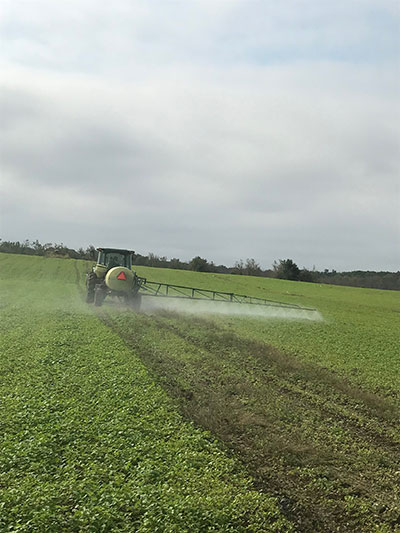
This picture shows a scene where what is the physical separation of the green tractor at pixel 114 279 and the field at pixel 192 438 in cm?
876

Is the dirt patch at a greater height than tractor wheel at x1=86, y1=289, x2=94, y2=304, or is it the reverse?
tractor wheel at x1=86, y1=289, x2=94, y2=304

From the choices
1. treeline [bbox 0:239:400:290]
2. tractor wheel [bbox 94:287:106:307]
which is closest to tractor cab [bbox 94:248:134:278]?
tractor wheel [bbox 94:287:106:307]

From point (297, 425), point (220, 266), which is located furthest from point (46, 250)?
point (297, 425)

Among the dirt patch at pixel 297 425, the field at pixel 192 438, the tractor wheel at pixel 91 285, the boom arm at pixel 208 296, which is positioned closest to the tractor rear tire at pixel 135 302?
the boom arm at pixel 208 296

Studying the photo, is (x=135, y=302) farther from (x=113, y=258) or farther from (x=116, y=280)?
(x=113, y=258)

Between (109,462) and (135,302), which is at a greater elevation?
(135,302)

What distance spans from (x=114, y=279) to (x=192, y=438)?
58.6ft

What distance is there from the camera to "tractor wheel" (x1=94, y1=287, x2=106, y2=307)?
2520 cm

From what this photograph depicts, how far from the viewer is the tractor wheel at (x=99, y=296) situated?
2520 cm

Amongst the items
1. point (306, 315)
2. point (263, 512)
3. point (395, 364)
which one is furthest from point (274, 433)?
point (306, 315)

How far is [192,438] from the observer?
23.3 ft

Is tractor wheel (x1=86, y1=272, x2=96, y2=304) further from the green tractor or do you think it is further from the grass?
the grass

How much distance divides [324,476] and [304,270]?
287ft

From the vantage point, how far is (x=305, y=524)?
502 centimetres
